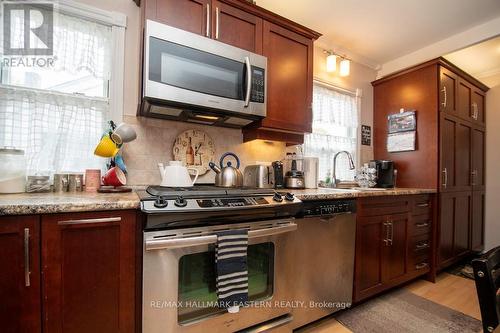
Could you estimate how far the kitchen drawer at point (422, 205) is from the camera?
2.24 m

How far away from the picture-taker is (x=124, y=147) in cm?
162

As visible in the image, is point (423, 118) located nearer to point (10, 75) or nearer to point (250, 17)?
point (250, 17)

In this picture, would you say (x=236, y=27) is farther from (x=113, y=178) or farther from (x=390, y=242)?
(x=390, y=242)

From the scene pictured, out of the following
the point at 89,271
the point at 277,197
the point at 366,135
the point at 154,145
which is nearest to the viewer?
the point at 89,271

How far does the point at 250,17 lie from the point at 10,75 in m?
1.53

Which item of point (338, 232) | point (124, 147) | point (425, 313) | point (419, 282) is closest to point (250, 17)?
point (124, 147)

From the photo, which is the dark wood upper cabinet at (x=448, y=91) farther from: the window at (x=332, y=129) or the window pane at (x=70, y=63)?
the window pane at (x=70, y=63)

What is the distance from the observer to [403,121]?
8.90 ft

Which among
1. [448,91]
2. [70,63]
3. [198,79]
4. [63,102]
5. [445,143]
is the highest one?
[448,91]

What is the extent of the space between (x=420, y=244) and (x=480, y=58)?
2.44m

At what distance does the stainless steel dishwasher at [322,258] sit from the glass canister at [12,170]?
59.0 inches

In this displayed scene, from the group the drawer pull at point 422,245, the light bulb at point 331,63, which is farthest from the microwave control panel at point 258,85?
the drawer pull at point 422,245

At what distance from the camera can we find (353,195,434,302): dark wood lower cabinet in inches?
72.2

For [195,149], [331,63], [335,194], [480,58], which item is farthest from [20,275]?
[480,58]
